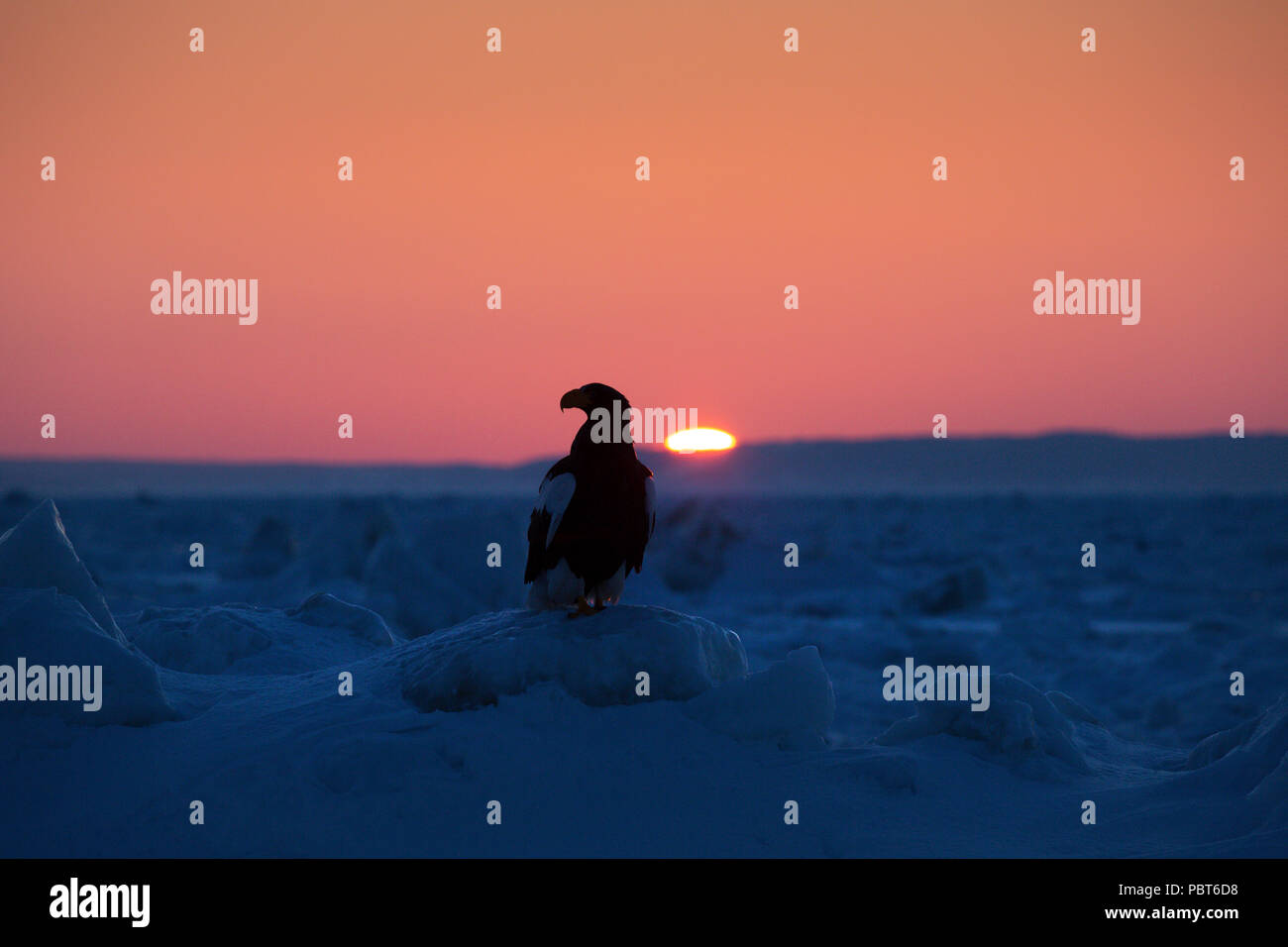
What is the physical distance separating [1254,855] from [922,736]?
189cm

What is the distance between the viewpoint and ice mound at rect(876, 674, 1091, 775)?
6.46 metres

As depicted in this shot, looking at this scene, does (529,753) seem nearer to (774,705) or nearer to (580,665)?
(580,665)

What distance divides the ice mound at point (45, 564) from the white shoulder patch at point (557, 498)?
8.69 ft

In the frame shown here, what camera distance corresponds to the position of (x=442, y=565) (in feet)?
56.7

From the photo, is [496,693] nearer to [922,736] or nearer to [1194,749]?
[922,736]

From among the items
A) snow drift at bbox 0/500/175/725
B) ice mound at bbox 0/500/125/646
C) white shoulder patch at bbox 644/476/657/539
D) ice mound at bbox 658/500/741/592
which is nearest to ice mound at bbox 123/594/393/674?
ice mound at bbox 0/500/125/646

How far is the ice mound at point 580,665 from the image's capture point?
19.6 feet

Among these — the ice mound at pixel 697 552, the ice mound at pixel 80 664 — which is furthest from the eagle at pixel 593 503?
the ice mound at pixel 697 552

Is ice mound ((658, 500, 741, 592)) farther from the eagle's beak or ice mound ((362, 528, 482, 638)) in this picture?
the eagle's beak

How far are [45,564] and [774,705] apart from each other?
Answer: 4.31 meters

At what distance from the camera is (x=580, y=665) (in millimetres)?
5965

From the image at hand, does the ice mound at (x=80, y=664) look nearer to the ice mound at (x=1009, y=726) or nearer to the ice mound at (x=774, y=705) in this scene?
the ice mound at (x=774, y=705)
